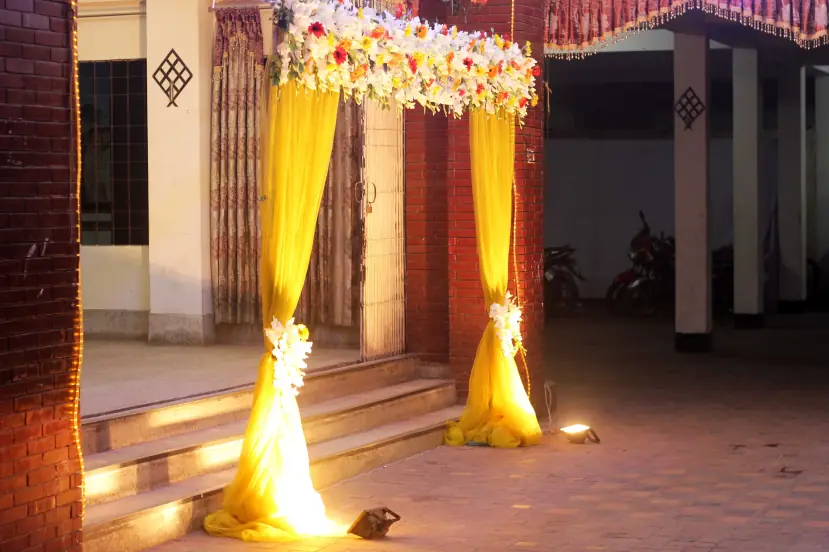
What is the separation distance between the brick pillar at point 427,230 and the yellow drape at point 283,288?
282 cm

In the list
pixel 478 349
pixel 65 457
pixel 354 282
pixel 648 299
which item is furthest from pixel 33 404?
pixel 648 299

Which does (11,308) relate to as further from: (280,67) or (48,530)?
(280,67)

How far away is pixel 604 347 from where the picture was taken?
13.9 m

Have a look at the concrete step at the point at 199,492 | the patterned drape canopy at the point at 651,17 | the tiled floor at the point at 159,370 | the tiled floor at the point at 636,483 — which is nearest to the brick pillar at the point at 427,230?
the tiled floor at the point at 159,370

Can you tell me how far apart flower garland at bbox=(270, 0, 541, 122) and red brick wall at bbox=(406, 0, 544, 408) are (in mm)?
294

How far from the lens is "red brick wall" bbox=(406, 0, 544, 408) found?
9047 mm

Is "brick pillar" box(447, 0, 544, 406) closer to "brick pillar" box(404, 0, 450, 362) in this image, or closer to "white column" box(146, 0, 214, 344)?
"brick pillar" box(404, 0, 450, 362)

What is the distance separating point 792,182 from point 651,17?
23.6 ft

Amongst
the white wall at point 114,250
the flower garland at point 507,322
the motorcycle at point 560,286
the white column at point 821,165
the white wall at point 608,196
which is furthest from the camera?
the white wall at point 608,196

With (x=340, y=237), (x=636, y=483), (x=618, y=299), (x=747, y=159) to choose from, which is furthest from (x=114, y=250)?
(x=618, y=299)

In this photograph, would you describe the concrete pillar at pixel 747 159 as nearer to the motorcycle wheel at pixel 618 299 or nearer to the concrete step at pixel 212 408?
the motorcycle wheel at pixel 618 299

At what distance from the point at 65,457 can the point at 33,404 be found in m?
0.28

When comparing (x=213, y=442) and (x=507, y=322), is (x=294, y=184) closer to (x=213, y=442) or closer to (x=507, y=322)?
(x=213, y=442)

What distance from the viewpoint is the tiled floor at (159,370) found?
24.3 feet
